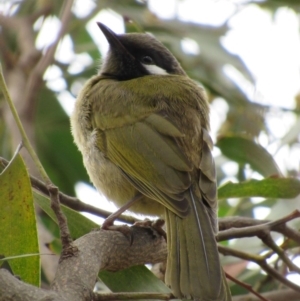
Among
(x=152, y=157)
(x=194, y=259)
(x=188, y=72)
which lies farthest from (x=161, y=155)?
(x=188, y=72)

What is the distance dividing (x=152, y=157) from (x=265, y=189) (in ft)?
2.07

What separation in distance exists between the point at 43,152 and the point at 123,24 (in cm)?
115

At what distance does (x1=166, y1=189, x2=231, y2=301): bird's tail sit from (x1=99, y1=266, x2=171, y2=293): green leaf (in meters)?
0.13

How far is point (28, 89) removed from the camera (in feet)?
13.4

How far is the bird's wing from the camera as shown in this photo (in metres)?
2.81

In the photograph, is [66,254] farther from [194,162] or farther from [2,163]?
[194,162]

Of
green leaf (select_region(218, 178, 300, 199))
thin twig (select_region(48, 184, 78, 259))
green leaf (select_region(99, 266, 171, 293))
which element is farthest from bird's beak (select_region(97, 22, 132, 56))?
thin twig (select_region(48, 184, 78, 259))

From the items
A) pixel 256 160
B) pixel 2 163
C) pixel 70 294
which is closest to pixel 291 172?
pixel 256 160

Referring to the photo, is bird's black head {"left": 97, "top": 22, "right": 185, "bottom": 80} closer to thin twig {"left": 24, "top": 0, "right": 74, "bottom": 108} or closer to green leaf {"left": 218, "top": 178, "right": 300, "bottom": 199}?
thin twig {"left": 24, "top": 0, "right": 74, "bottom": 108}

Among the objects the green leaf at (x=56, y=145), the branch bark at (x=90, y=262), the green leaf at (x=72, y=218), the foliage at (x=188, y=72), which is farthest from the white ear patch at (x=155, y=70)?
the green leaf at (x=72, y=218)

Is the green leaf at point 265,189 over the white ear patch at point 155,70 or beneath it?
beneath

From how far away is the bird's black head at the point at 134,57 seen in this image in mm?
4281

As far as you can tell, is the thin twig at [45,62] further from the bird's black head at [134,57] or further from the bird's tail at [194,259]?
the bird's tail at [194,259]

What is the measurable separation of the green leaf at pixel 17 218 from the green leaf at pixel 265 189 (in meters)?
1.29
